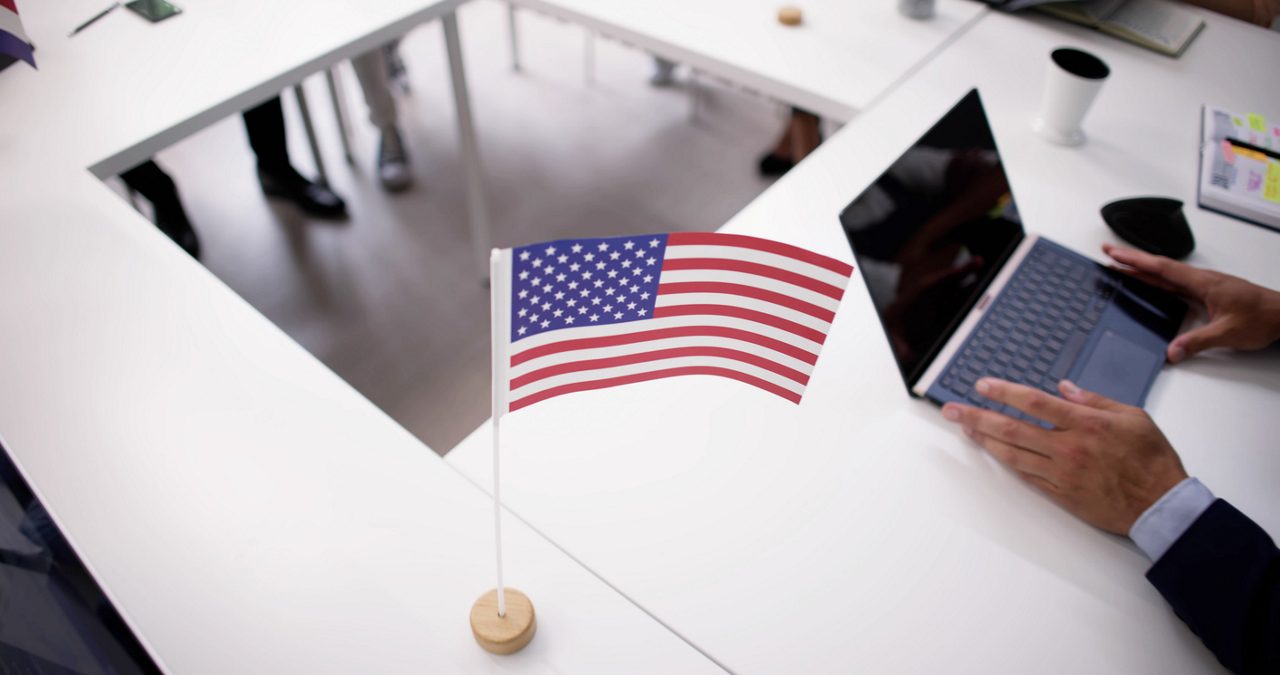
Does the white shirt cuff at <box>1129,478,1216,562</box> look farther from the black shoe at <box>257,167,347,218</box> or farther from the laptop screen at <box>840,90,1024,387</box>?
the black shoe at <box>257,167,347,218</box>

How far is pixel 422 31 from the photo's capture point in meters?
3.39

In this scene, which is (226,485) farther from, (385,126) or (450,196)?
(385,126)

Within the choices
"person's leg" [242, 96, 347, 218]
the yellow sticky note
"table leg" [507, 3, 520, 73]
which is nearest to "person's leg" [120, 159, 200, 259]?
"person's leg" [242, 96, 347, 218]

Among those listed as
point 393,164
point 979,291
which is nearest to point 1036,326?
point 979,291

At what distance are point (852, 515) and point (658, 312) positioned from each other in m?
0.32

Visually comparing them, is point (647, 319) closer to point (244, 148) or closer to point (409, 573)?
point (409, 573)

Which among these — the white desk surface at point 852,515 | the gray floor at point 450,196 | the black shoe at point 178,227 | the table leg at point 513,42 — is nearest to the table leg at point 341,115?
the gray floor at point 450,196

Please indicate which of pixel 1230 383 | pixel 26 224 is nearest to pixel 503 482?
pixel 26 224

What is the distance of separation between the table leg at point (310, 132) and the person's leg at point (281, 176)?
54mm

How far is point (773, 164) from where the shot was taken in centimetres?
263

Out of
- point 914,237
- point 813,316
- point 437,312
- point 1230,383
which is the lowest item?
point 437,312

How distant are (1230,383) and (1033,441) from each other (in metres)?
0.35

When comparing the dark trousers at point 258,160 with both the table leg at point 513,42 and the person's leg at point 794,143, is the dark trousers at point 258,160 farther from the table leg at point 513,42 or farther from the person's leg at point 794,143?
the person's leg at point 794,143

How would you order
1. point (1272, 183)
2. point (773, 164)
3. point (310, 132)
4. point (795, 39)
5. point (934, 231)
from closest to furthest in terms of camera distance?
point (934, 231) < point (1272, 183) < point (795, 39) < point (310, 132) < point (773, 164)
